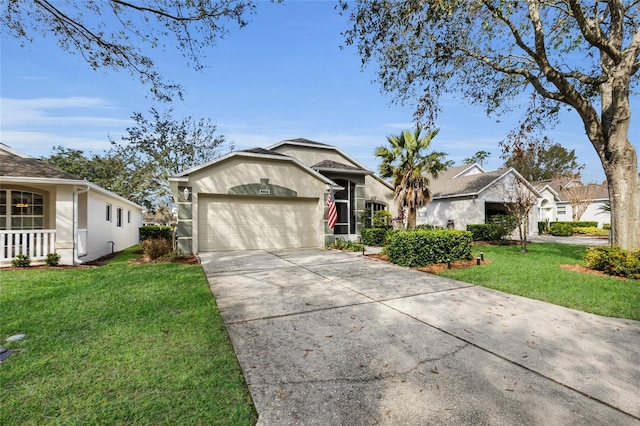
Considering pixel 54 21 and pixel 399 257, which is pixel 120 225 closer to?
pixel 54 21

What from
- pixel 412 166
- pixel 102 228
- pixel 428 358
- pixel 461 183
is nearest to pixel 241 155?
pixel 102 228

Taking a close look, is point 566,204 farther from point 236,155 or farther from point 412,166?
point 236,155

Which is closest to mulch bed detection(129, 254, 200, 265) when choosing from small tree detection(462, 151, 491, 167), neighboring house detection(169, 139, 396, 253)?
neighboring house detection(169, 139, 396, 253)

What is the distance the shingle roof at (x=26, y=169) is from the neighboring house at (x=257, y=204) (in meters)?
3.35

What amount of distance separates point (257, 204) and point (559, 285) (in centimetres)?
1068

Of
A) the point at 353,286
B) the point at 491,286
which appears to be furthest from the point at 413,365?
the point at 491,286

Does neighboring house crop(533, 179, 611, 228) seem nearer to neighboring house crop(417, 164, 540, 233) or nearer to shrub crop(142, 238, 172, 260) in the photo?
neighboring house crop(417, 164, 540, 233)

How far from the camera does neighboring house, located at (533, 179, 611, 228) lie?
25234mm

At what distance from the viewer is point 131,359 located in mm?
3102

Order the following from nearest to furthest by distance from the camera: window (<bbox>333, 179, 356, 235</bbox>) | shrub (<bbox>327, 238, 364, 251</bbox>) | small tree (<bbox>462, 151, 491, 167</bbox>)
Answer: shrub (<bbox>327, 238, 364, 251</bbox>) → window (<bbox>333, 179, 356, 235</bbox>) → small tree (<bbox>462, 151, 491, 167</bbox>)

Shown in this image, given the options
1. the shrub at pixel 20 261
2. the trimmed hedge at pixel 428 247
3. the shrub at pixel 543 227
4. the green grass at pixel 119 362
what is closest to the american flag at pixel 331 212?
the trimmed hedge at pixel 428 247

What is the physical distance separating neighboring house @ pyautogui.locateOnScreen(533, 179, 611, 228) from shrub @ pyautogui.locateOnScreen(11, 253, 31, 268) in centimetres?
3127

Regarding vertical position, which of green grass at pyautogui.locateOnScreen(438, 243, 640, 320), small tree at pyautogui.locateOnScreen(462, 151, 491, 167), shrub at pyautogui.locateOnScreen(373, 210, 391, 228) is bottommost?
green grass at pyautogui.locateOnScreen(438, 243, 640, 320)

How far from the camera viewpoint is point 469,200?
20500 millimetres
